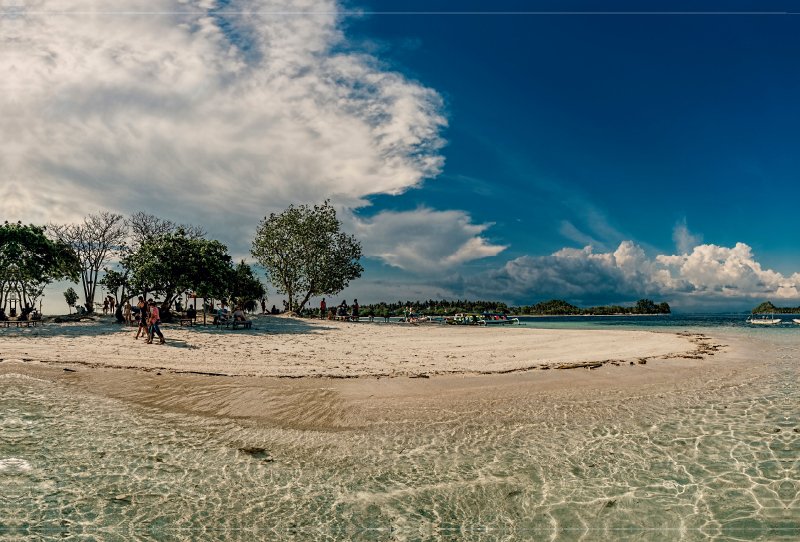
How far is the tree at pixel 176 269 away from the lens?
29.0m

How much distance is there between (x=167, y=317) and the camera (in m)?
32.3

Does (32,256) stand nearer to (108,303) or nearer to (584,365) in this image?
(108,303)

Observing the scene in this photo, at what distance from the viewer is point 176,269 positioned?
98.8 feet

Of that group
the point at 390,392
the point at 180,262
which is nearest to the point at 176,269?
the point at 180,262

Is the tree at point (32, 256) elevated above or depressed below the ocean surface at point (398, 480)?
above

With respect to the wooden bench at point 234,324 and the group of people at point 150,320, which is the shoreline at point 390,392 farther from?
the wooden bench at point 234,324

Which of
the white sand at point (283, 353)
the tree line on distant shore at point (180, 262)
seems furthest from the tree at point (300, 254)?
the white sand at point (283, 353)

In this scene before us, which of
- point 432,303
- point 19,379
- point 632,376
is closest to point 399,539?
point 632,376

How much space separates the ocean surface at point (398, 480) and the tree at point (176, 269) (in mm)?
21433

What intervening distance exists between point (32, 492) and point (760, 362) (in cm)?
2680

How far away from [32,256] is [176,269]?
12.3 m

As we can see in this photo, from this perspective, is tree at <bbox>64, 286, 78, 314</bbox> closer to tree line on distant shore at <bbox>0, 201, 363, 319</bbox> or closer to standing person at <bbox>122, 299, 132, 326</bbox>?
tree line on distant shore at <bbox>0, 201, 363, 319</bbox>

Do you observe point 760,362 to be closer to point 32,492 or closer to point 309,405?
point 309,405

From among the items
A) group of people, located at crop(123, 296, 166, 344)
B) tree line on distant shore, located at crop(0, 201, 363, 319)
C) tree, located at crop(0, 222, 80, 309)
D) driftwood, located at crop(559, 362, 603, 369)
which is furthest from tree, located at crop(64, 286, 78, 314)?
driftwood, located at crop(559, 362, 603, 369)
